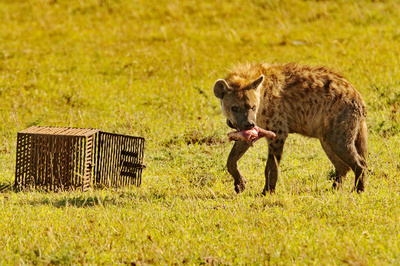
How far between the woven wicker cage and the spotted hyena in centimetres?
115

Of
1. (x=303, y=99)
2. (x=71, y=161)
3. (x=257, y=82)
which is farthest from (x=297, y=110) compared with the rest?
(x=71, y=161)

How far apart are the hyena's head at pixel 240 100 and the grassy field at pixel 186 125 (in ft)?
2.26

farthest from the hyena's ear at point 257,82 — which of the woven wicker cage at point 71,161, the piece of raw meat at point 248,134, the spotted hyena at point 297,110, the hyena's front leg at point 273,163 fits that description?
the woven wicker cage at point 71,161

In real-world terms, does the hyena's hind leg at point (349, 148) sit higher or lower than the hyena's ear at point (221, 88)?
lower

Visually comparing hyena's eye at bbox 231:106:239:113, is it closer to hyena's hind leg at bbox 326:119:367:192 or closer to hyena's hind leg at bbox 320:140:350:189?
hyena's hind leg at bbox 326:119:367:192

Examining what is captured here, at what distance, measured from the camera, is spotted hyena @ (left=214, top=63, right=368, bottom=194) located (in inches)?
198

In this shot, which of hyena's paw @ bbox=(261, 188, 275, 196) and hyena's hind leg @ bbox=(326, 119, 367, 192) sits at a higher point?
hyena's hind leg @ bbox=(326, 119, 367, 192)

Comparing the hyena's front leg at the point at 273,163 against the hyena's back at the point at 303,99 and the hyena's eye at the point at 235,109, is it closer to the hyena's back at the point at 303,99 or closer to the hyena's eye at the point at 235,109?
the hyena's back at the point at 303,99

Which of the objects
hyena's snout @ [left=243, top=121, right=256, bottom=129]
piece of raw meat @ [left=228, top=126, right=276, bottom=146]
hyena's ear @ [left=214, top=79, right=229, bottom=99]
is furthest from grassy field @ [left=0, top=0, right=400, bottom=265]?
hyena's ear @ [left=214, top=79, right=229, bottom=99]

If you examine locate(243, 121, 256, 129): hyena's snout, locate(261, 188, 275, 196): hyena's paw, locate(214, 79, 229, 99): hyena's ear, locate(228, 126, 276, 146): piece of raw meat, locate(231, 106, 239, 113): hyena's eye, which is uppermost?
locate(214, 79, 229, 99): hyena's ear

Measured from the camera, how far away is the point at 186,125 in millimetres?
7805

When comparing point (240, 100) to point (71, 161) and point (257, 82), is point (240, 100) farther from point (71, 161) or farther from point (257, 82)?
point (71, 161)

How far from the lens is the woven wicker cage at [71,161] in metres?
5.39

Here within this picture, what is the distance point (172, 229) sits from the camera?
13.4ft
